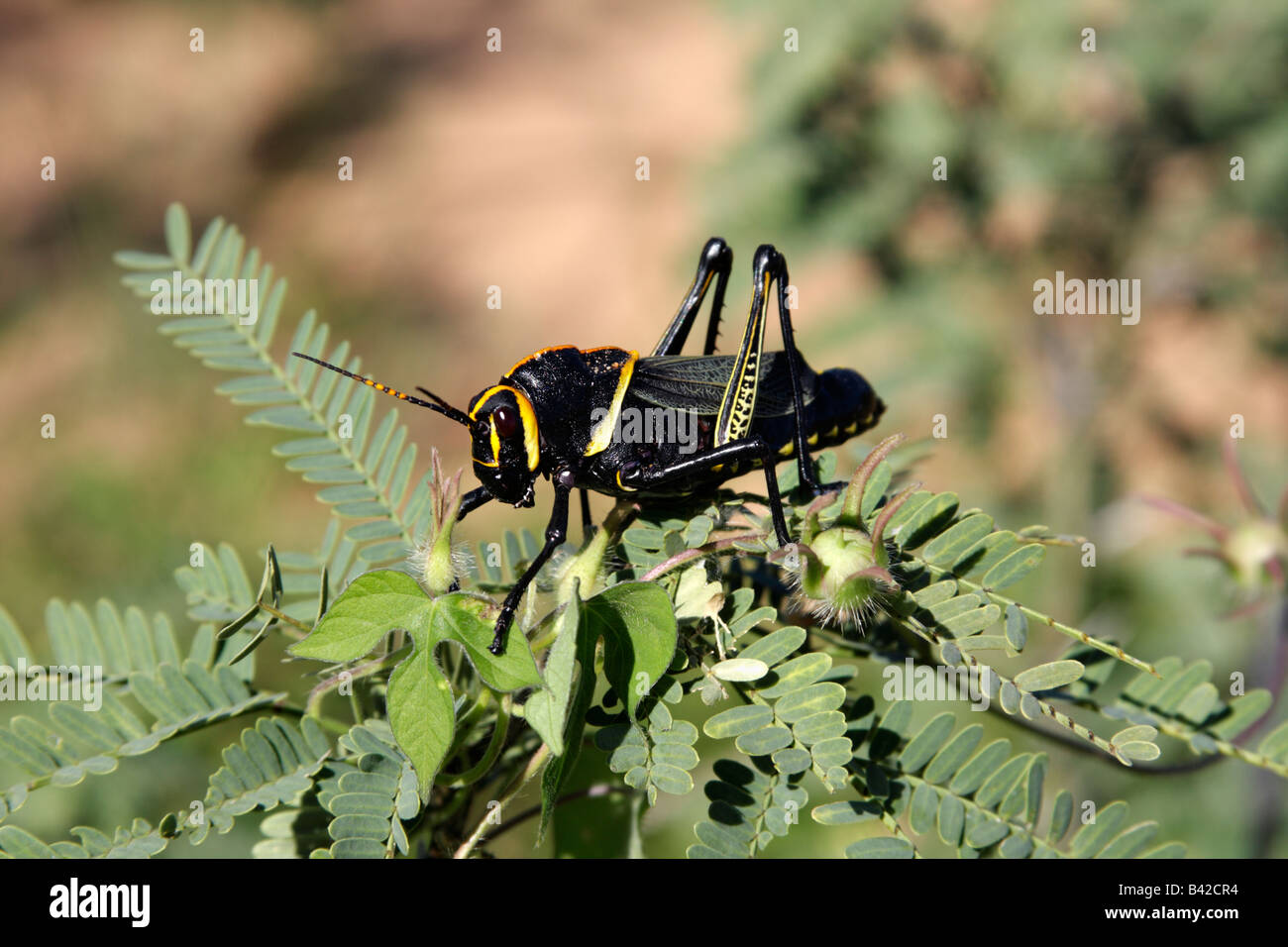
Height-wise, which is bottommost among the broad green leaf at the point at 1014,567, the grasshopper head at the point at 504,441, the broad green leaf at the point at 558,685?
the broad green leaf at the point at 558,685

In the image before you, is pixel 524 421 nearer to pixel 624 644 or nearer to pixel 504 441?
pixel 504 441

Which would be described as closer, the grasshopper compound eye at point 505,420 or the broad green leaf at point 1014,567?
the broad green leaf at point 1014,567

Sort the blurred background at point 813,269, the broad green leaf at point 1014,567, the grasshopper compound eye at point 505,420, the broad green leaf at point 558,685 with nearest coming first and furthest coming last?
1. the broad green leaf at point 558,685
2. the broad green leaf at point 1014,567
3. the grasshopper compound eye at point 505,420
4. the blurred background at point 813,269

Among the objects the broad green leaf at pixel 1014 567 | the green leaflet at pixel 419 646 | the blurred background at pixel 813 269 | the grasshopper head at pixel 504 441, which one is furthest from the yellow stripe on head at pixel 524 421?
the broad green leaf at pixel 1014 567

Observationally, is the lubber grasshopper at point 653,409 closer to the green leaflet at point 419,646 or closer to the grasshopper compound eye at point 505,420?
the grasshopper compound eye at point 505,420

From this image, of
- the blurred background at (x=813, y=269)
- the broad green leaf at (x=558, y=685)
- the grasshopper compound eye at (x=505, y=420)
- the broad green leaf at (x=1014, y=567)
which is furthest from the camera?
the blurred background at (x=813, y=269)

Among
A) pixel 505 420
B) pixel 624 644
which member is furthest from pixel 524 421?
pixel 624 644
